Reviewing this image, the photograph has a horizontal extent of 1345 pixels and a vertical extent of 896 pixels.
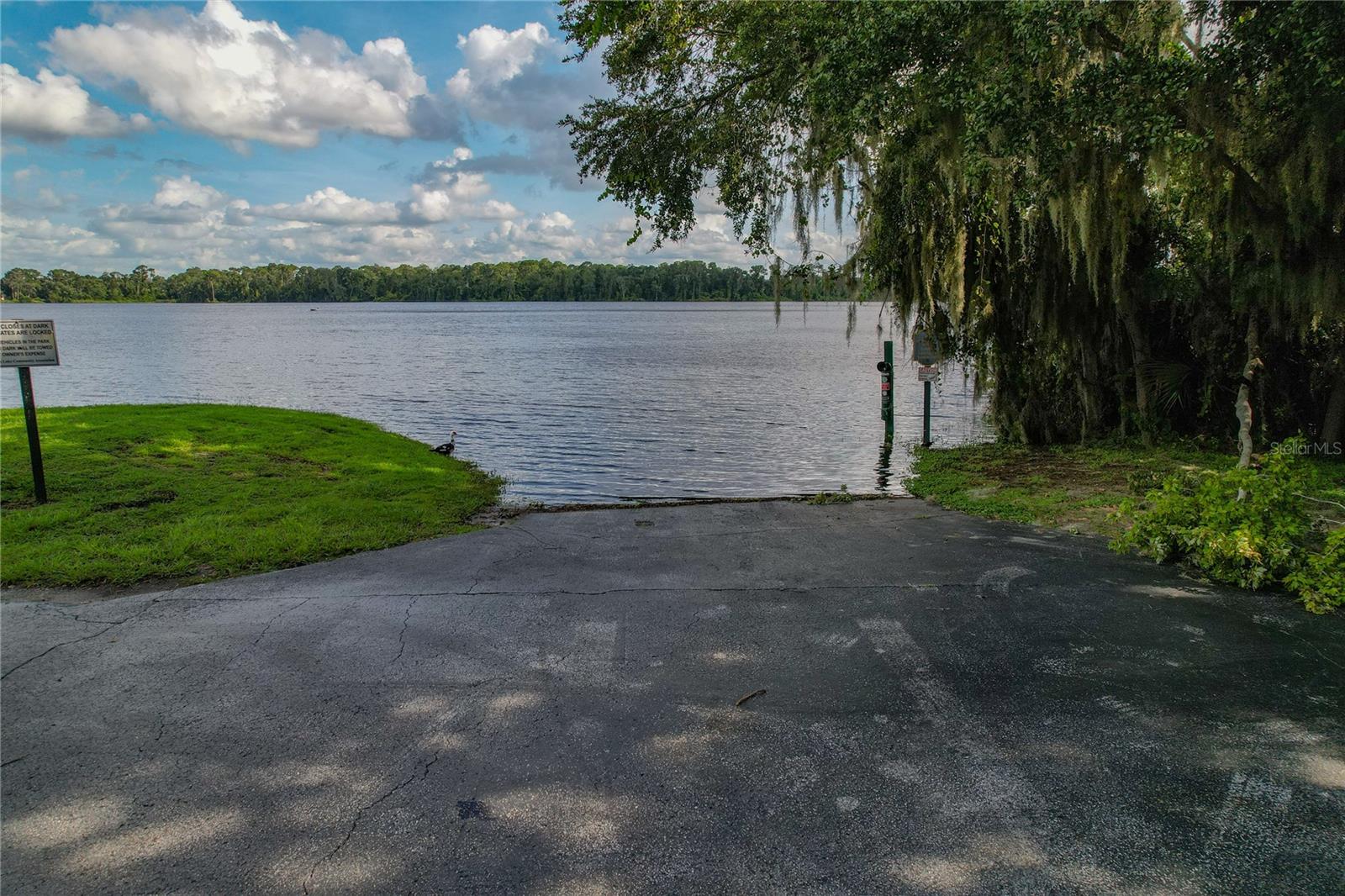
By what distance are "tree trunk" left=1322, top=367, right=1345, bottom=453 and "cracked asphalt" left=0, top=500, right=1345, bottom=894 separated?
6.66 meters

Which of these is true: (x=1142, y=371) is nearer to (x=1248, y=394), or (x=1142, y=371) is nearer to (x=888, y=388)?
(x=1248, y=394)

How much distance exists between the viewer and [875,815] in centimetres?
312

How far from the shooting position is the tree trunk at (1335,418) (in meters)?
10.4

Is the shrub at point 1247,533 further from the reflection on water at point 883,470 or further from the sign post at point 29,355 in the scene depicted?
the sign post at point 29,355

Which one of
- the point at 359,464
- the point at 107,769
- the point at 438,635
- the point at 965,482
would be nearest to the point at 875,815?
the point at 438,635

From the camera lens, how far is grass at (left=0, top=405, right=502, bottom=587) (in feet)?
20.8

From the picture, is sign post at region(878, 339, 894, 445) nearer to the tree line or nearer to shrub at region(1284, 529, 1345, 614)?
the tree line

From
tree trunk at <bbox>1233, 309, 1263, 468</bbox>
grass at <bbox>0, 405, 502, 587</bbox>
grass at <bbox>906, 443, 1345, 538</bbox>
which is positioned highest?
tree trunk at <bbox>1233, 309, 1263, 468</bbox>

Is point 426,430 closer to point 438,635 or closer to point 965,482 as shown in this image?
point 965,482

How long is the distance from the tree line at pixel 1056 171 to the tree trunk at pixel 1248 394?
0.17 feet

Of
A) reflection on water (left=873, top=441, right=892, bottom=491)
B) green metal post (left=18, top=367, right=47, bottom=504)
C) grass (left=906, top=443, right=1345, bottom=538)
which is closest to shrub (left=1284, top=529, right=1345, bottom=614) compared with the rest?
grass (left=906, top=443, right=1345, bottom=538)

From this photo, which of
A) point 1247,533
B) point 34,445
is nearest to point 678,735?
point 1247,533

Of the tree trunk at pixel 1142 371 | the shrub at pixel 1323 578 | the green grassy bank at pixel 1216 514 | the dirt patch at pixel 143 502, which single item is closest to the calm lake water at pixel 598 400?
the green grassy bank at pixel 1216 514

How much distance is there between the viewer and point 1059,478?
32.3ft
